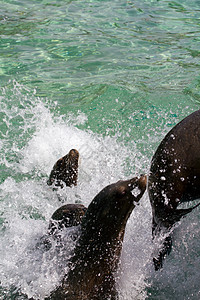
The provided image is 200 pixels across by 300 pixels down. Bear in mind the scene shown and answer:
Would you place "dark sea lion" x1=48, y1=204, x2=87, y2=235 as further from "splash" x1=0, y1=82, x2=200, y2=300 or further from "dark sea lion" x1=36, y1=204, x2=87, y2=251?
"splash" x1=0, y1=82, x2=200, y2=300

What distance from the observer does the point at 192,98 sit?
7.82 metres

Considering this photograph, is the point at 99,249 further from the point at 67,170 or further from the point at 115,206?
the point at 67,170

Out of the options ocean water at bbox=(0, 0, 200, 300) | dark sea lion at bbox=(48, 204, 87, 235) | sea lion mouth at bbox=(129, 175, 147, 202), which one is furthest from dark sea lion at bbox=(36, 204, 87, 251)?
sea lion mouth at bbox=(129, 175, 147, 202)

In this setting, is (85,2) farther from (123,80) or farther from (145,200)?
(145,200)

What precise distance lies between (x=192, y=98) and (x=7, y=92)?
3473 mm

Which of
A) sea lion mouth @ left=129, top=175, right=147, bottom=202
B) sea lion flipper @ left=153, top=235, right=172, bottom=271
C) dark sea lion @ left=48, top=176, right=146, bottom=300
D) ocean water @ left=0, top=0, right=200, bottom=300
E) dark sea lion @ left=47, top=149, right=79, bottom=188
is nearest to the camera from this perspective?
sea lion mouth @ left=129, top=175, right=147, bottom=202

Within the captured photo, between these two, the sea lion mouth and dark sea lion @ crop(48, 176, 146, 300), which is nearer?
the sea lion mouth

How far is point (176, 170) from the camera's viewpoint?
3.44 metres

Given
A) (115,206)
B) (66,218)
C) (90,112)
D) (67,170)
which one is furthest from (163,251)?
(90,112)

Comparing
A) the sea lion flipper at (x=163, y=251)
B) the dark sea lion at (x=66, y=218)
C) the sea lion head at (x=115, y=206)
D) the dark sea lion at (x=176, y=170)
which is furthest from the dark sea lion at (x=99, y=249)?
the dark sea lion at (x=66, y=218)

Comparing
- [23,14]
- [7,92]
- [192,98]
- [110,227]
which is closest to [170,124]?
[192,98]

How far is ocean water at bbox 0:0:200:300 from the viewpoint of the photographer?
13.2 ft

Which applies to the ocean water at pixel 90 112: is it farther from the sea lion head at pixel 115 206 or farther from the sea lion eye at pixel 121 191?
the sea lion eye at pixel 121 191

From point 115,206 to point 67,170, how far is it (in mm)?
2009
